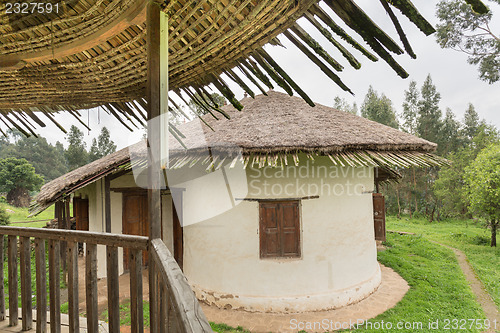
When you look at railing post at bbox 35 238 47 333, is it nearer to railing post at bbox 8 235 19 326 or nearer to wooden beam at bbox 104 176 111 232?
railing post at bbox 8 235 19 326

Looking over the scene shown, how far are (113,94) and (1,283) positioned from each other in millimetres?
2116

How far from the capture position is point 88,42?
1994 mm

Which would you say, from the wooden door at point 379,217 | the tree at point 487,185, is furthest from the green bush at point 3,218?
the tree at point 487,185

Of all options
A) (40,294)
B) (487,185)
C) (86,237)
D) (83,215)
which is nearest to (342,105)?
(487,185)

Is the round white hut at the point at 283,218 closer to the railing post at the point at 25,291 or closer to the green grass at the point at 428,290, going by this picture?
the green grass at the point at 428,290

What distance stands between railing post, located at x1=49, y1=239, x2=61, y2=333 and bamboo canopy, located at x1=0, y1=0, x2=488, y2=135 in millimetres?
1514

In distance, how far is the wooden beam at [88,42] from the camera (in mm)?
1772

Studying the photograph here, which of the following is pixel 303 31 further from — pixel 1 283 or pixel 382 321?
pixel 382 321

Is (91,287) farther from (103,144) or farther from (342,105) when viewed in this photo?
(342,105)

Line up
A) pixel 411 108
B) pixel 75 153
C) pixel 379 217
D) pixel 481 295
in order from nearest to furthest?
pixel 481 295 < pixel 379 217 < pixel 411 108 < pixel 75 153

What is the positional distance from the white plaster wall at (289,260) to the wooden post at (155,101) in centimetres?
367

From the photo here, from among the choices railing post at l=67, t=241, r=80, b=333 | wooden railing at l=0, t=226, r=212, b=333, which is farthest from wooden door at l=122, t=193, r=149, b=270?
railing post at l=67, t=241, r=80, b=333

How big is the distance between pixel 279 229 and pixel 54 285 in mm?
3942

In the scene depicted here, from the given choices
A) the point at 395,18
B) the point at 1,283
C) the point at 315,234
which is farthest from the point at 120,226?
the point at 395,18
